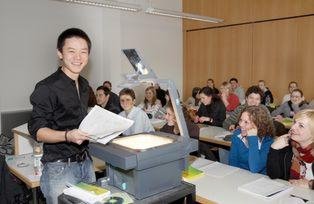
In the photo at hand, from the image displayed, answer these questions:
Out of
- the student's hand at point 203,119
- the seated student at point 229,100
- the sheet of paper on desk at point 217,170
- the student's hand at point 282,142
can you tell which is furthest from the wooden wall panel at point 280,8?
the sheet of paper on desk at point 217,170

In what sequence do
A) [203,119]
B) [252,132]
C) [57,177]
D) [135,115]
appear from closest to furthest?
1. [57,177]
2. [252,132]
3. [135,115]
4. [203,119]

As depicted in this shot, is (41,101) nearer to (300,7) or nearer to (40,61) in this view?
(40,61)

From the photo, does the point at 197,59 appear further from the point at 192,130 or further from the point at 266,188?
the point at 266,188

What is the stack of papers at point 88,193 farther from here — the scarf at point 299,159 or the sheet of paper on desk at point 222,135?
the sheet of paper on desk at point 222,135

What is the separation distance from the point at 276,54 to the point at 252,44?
0.64m

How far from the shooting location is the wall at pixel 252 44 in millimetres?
6594

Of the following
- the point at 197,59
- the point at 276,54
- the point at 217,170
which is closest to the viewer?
the point at 217,170

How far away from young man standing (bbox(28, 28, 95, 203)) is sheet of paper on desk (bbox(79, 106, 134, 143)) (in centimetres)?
28

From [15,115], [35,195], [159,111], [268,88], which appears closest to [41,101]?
[35,195]

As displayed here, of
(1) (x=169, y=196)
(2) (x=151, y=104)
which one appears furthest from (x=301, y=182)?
(2) (x=151, y=104)

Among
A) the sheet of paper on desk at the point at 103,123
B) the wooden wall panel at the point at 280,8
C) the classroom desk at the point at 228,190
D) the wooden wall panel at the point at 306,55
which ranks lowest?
the classroom desk at the point at 228,190

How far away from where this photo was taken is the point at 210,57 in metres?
8.31

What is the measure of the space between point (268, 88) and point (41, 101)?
20.9 ft

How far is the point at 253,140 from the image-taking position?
7.48 ft
